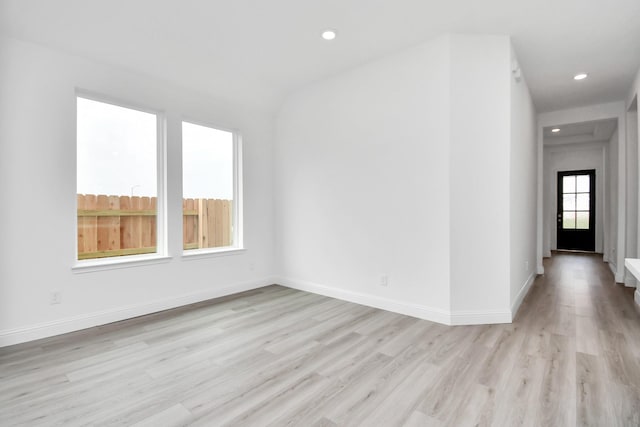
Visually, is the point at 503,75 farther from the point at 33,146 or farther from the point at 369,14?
the point at 33,146

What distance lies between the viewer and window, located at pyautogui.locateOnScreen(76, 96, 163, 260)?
10.5 ft

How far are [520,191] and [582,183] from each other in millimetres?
6325

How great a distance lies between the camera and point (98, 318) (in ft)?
10.3

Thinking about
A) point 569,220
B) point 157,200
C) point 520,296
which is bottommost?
point 520,296

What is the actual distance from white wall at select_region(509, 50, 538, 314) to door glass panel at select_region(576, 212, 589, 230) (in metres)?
5.15

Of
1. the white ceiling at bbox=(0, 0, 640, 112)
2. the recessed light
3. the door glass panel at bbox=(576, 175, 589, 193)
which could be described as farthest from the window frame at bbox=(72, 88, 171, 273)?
the door glass panel at bbox=(576, 175, 589, 193)

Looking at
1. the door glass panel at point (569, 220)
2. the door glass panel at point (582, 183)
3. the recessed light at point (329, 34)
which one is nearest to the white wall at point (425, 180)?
the recessed light at point (329, 34)

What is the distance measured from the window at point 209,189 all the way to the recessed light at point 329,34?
1939 mm

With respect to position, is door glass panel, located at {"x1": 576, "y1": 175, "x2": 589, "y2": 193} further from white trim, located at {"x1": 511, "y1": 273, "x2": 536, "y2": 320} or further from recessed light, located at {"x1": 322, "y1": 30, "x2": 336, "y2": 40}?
recessed light, located at {"x1": 322, "y1": 30, "x2": 336, "y2": 40}

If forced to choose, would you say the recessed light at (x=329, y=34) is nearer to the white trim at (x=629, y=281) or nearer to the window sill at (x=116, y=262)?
the window sill at (x=116, y=262)

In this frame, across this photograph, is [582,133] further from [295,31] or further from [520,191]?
[295,31]

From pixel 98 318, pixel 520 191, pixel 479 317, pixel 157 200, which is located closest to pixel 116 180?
pixel 157 200

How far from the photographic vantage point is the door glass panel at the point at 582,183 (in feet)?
27.0

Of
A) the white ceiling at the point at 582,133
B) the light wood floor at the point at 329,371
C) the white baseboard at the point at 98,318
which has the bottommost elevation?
the light wood floor at the point at 329,371
